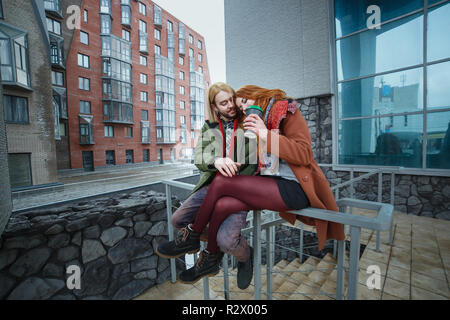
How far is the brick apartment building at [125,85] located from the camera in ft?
42.7

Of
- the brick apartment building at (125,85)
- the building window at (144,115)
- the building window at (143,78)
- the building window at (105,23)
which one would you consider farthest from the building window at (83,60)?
the building window at (144,115)

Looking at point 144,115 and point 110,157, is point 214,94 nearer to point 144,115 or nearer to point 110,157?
point 110,157

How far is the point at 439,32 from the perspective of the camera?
11.5 feet

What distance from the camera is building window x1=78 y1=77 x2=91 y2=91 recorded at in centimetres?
1334

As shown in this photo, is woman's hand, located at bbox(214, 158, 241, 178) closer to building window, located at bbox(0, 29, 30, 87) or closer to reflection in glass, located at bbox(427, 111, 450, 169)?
reflection in glass, located at bbox(427, 111, 450, 169)

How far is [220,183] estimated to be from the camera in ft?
3.39

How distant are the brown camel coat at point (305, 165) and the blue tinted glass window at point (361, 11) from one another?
511 centimetres

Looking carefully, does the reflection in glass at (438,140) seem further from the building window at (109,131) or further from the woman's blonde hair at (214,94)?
the building window at (109,131)

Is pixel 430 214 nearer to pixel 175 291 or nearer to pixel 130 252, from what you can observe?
pixel 175 291

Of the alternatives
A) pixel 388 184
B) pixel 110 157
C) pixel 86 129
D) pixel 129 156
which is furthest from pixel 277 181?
pixel 129 156

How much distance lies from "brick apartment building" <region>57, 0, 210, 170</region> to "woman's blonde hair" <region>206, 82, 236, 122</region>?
15236 millimetres

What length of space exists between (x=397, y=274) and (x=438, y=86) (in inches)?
148

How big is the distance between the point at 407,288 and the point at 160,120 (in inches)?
768

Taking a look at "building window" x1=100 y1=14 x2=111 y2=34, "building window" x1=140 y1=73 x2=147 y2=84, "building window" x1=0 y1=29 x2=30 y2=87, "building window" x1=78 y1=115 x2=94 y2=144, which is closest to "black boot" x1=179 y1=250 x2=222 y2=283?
"building window" x1=0 y1=29 x2=30 y2=87
